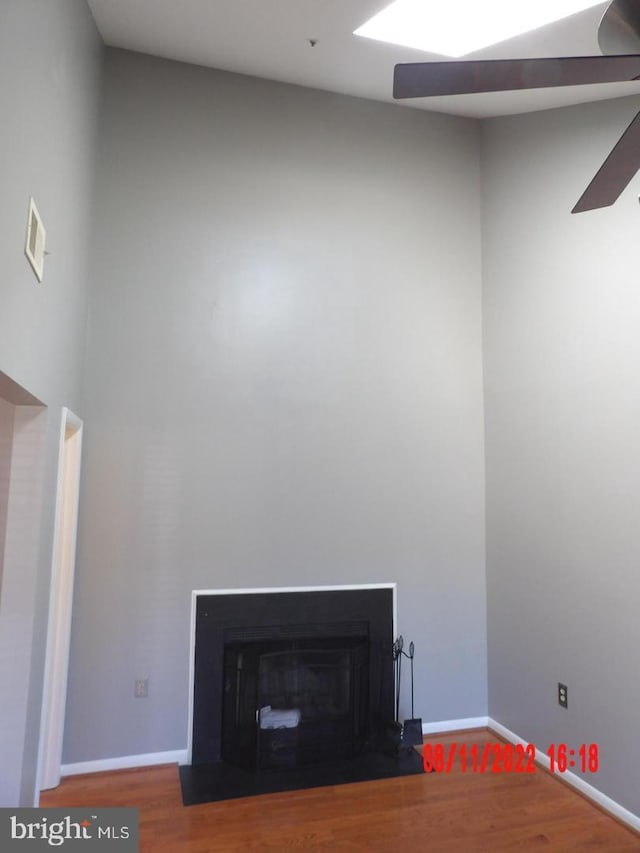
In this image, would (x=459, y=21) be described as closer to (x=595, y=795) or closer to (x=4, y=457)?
(x=4, y=457)

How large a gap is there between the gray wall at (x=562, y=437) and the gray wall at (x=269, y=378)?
21cm

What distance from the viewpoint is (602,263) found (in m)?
2.91

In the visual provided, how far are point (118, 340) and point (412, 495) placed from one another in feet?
6.31

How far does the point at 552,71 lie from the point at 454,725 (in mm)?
3415

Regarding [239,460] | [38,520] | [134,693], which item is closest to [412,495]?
[239,460]

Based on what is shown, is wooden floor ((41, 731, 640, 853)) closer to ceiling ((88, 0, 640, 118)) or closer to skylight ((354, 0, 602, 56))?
ceiling ((88, 0, 640, 118))

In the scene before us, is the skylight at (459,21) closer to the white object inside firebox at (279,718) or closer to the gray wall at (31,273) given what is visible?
the gray wall at (31,273)

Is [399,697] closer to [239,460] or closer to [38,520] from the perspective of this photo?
[239,460]

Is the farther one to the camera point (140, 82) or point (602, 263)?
point (140, 82)

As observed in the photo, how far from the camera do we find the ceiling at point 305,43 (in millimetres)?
2725

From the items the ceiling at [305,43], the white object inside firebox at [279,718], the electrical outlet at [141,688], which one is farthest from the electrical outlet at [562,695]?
the ceiling at [305,43]

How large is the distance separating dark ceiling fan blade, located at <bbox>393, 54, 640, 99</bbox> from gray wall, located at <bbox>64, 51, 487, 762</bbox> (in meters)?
2.08
